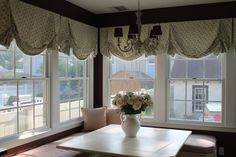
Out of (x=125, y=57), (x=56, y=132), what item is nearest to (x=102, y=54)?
(x=125, y=57)

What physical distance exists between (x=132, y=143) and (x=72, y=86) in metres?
1.98

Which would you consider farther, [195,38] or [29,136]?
[195,38]

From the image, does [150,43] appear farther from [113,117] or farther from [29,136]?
[29,136]

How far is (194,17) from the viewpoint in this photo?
14.0 feet

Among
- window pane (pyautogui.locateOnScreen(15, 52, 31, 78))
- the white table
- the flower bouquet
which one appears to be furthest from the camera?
window pane (pyautogui.locateOnScreen(15, 52, 31, 78))

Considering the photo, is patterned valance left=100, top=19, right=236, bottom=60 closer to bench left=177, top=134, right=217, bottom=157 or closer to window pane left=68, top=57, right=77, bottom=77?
window pane left=68, top=57, right=77, bottom=77

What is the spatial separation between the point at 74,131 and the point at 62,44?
1.44m

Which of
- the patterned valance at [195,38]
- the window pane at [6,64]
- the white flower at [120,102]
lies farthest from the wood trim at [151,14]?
the white flower at [120,102]

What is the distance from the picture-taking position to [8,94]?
3160mm

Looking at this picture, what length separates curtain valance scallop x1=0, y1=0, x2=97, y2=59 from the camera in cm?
293

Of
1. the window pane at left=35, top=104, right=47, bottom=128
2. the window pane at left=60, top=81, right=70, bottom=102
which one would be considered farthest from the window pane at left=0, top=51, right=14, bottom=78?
the window pane at left=60, top=81, right=70, bottom=102

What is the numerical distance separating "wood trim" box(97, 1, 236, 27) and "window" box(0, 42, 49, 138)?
62.8 inches

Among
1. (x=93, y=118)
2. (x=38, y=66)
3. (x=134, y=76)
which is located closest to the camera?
(x=38, y=66)

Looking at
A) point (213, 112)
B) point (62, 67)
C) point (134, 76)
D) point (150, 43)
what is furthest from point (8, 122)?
point (213, 112)
